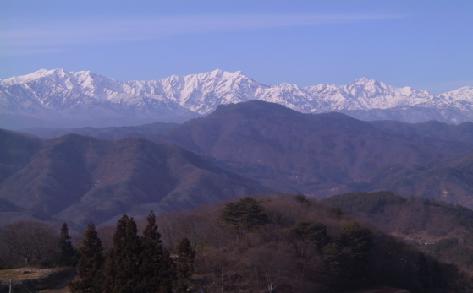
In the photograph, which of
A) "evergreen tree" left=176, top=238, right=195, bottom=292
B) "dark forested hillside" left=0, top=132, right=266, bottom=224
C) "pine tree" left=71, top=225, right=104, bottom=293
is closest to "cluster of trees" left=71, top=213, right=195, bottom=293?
"pine tree" left=71, top=225, right=104, bottom=293

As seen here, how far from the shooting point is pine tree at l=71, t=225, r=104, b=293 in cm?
2872

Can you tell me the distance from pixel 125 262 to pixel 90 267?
3432mm

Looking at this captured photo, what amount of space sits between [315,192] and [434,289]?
5742 inches

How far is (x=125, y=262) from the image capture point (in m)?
27.0

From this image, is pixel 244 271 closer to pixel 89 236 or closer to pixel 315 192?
pixel 89 236

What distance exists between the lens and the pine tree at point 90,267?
28.7m

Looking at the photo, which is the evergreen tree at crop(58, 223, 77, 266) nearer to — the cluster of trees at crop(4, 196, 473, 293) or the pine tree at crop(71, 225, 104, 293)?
the cluster of trees at crop(4, 196, 473, 293)

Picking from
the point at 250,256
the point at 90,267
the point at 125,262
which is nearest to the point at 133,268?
the point at 125,262

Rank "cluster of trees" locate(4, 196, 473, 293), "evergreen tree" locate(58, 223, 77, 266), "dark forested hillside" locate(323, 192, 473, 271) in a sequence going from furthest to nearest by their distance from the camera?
"dark forested hillside" locate(323, 192, 473, 271) → "evergreen tree" locate(58, 223, 77, 266) → "cluster of trees" locate(4, 196, 473, 293)

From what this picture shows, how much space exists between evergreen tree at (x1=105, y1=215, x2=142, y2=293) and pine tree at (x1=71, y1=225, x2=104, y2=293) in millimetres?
1414

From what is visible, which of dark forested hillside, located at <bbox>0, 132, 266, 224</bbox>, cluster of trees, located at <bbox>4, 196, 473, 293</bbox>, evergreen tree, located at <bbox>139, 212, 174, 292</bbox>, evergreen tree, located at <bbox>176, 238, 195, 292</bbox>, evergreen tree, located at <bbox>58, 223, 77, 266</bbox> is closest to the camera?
evergreen tree, located at <bbox>139, 212, 174, 292</bbox>

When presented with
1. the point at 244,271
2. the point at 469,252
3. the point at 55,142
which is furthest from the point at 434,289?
the point at 55,142

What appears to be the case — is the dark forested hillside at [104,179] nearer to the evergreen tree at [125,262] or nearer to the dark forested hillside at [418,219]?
the dark forested hillside at [418,219]

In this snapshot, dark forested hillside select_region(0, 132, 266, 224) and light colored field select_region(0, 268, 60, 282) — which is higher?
dark forested hillside select_region(0, 132, 266, 224)
